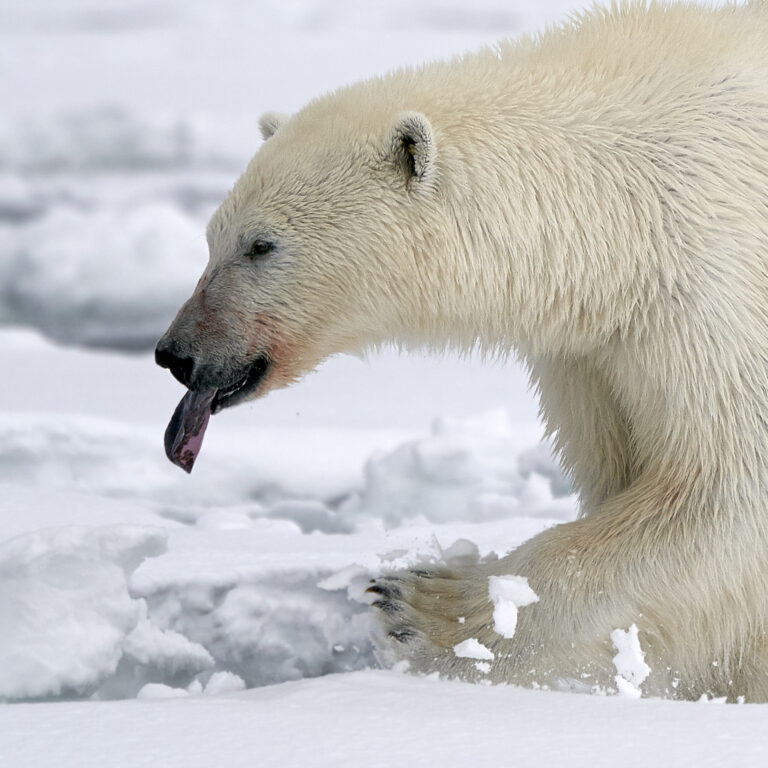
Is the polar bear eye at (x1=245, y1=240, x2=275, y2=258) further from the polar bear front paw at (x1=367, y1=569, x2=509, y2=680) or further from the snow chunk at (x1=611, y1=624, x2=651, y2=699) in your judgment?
the snow chunk at (x1=611, y1=624, x2=651, y2=699)

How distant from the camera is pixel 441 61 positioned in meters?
3.27

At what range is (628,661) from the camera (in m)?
2.99

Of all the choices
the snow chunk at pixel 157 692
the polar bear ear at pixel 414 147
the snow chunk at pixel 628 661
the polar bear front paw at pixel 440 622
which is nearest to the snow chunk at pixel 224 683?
the snow chunk at pixel 157 692

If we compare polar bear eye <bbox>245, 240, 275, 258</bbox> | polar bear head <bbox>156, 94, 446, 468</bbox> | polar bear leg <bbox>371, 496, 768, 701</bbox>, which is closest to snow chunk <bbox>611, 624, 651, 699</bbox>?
polar bear leg <bbox>371, 496, 768, 701</bbox>

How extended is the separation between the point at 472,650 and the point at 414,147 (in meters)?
1.22

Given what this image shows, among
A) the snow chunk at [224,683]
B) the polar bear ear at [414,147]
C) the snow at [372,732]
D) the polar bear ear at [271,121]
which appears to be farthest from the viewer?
the polar bear ear at [271,121]

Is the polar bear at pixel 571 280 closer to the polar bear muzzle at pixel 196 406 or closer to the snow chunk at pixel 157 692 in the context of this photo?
the polar bear muzzle at pixel 196 406

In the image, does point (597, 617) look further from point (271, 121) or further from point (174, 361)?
point (271, 121)

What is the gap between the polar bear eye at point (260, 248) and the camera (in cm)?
308

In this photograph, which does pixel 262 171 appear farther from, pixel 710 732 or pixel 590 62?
pixel 710 732

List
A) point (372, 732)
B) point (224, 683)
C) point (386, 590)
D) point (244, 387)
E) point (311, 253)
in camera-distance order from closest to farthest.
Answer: point (372, 732) < point (311, 253) < point (244, 387) < point (386, 590) < point (224, 683)

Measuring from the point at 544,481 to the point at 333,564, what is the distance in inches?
98.0

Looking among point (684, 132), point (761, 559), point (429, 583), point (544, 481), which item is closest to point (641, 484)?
point (761, 559)

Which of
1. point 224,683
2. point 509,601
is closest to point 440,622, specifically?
point 509,601
